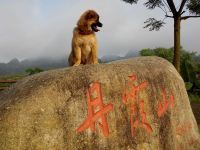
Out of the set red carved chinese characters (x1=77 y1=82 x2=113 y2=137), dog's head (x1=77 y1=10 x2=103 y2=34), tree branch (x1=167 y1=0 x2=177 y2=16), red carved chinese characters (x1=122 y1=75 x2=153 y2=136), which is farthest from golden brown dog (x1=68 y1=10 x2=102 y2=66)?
tree branch (x1=167 y1=0 x2=177 y2=16)

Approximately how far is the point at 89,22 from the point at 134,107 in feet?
5.32

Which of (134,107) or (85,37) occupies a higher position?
(85,37)

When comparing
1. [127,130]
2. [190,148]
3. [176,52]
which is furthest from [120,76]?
[176,52]

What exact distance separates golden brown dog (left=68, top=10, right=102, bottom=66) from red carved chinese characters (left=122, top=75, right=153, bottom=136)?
1.07 m

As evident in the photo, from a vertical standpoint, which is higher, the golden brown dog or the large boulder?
the golden brown dog

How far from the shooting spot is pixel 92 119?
19.3 ft

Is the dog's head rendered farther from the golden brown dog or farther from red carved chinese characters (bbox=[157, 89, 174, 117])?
red carved chinese characters (bbox=[157, 89, 174, 117])

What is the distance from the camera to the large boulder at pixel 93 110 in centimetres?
550

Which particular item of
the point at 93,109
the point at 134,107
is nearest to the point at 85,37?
the point at 134,107

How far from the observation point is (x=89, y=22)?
23.0 feet

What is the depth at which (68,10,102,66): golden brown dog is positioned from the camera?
6996 millimetres

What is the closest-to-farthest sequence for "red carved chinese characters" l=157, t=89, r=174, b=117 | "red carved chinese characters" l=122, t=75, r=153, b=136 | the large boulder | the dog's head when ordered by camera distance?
1. the large boulder
2. "red carved chinese characters" l=122, t=75, r=153, b=136
3. "red carved chinese characters" l=157, t=89, r=174, b=117
4. the dog's head

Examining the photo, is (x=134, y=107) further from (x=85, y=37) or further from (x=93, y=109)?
(x=85, y=37)

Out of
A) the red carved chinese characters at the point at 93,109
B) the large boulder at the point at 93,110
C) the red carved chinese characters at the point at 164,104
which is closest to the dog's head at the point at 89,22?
the large boulder at the point at 93,110
